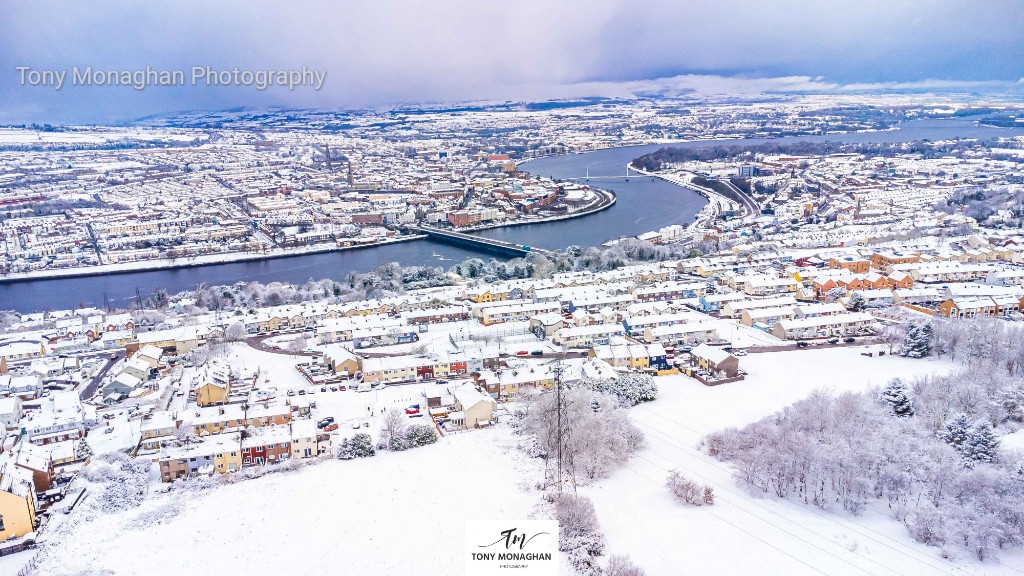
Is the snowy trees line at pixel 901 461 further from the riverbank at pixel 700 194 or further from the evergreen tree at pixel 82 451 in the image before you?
the riverbank at pixel 700 194

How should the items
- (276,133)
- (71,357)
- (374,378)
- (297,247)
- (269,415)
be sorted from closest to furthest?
(269,415) < (374,378) < (71,357) < (297,247) < (276,133)

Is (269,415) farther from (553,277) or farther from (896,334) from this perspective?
(896,334)

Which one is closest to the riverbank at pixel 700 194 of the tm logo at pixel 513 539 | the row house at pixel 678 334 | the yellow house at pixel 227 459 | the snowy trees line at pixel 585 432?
the row house at pixel 678 334

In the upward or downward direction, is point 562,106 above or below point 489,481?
above

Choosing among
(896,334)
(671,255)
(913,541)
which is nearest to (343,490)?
(913,541)

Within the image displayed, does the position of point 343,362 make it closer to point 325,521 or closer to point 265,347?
point 265,347

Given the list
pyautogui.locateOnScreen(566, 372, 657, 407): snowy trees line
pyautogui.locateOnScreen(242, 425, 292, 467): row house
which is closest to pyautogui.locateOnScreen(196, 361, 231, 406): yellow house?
pyautogui.locateOnScreen(242, 425, 292, 467): row house
